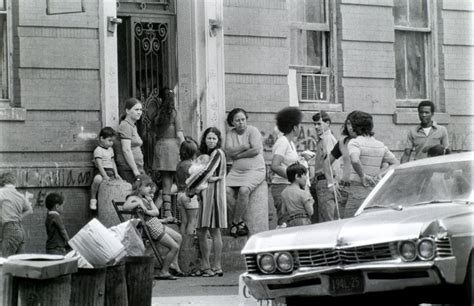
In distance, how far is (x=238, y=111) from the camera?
587 inches

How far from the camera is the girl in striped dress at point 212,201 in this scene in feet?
46.3

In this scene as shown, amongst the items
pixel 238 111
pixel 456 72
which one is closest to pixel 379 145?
pixel 238 111

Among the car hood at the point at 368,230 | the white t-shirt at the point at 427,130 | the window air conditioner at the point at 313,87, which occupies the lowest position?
the car hood at the point at 368,230

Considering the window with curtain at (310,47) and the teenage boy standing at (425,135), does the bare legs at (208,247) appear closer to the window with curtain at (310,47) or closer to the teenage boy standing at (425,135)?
the teenage boy standing at (425,135)

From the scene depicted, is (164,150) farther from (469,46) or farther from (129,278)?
(469,46)

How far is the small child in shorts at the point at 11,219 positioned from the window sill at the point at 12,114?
1.34 meters

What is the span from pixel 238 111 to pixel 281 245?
A: 5867 mm

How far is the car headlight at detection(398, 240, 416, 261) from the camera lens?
841 centimetres

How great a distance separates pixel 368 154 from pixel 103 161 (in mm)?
3615

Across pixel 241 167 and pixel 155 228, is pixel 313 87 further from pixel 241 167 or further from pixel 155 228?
pixel 155 228

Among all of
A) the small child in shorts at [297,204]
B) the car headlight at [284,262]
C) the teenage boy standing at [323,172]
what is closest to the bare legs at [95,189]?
the small child in shorts at [297,204]

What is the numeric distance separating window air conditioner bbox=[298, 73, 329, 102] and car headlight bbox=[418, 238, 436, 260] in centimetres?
894

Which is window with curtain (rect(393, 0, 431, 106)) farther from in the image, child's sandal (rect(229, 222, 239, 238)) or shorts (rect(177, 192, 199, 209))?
shorts (rect(177, 192, 199, 209))

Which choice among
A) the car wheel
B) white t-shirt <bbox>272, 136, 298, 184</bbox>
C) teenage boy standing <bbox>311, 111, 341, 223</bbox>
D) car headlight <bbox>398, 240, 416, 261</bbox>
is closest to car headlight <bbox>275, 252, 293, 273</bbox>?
car headlight <bbox>398, 240, 416, 261</bbox>
